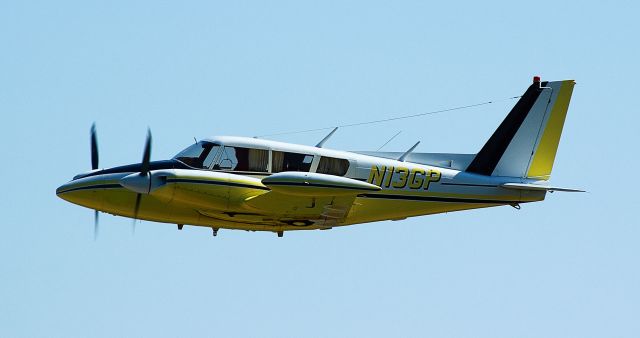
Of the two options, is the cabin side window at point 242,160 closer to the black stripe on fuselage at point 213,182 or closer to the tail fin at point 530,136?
the black stripe on fuselage at point 213,182

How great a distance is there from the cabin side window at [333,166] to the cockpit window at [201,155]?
9.01 ft

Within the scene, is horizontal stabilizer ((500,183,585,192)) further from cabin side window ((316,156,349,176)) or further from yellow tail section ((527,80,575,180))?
cabin side window ((316,156,349,176))

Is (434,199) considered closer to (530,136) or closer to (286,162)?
(530,136)

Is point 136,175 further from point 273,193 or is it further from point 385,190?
point 385,190

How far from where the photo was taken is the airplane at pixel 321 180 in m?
30.6

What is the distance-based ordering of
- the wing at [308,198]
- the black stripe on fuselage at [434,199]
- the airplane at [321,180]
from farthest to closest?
the black stripe on fuselage at [434,199] < the airplane at [321,180] < the wing at [308,198]

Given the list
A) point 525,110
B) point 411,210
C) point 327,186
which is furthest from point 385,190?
point 525,110

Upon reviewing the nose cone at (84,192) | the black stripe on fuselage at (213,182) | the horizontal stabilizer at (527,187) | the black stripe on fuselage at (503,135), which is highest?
the black stripe on fuselage at (503,135)

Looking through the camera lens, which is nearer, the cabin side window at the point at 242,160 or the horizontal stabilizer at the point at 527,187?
the cabin side window at the point at 242,160

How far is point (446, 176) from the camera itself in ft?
110

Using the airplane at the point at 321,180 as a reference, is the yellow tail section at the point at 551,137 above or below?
above

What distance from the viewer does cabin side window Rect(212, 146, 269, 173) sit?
31500 millimetres

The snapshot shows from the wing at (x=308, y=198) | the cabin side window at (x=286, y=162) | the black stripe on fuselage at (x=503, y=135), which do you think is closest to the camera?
the wing at (x=308, y=198)

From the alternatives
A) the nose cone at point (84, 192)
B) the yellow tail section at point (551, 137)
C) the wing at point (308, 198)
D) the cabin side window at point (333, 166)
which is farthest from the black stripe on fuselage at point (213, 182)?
the yellow tail section at point (551, 137)
